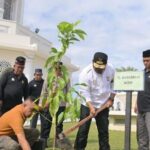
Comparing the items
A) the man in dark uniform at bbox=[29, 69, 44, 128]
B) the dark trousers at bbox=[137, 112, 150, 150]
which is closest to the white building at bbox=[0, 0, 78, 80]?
the man in dark uniform at bbox=[29, 69, 44, 128]

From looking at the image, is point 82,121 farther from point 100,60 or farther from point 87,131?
point 100,60

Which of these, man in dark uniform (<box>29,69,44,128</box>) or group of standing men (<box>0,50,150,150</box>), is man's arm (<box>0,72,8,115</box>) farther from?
man in dark uniform (<box>29,69,44,128</box>)

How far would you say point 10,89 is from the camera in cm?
695

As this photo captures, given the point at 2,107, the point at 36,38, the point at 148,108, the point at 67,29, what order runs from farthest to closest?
the point at 36,38, the point at 2,107, the point at 148,108, the point at 67,29

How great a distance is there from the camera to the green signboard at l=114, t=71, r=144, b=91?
5285 mm

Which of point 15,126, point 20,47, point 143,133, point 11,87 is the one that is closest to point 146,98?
point 143,133

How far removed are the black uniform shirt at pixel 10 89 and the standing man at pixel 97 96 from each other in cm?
113

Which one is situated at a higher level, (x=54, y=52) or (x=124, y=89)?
(x=54, y=52)

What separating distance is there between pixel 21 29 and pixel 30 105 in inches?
617

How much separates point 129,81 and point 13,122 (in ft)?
4.96

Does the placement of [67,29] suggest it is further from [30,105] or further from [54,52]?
[30,105]

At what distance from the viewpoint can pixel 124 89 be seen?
544 cm

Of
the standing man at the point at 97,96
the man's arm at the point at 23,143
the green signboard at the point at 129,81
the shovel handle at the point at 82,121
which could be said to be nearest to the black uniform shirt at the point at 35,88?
the standing man at the point at 97,96

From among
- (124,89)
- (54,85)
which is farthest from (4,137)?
(124,89)
